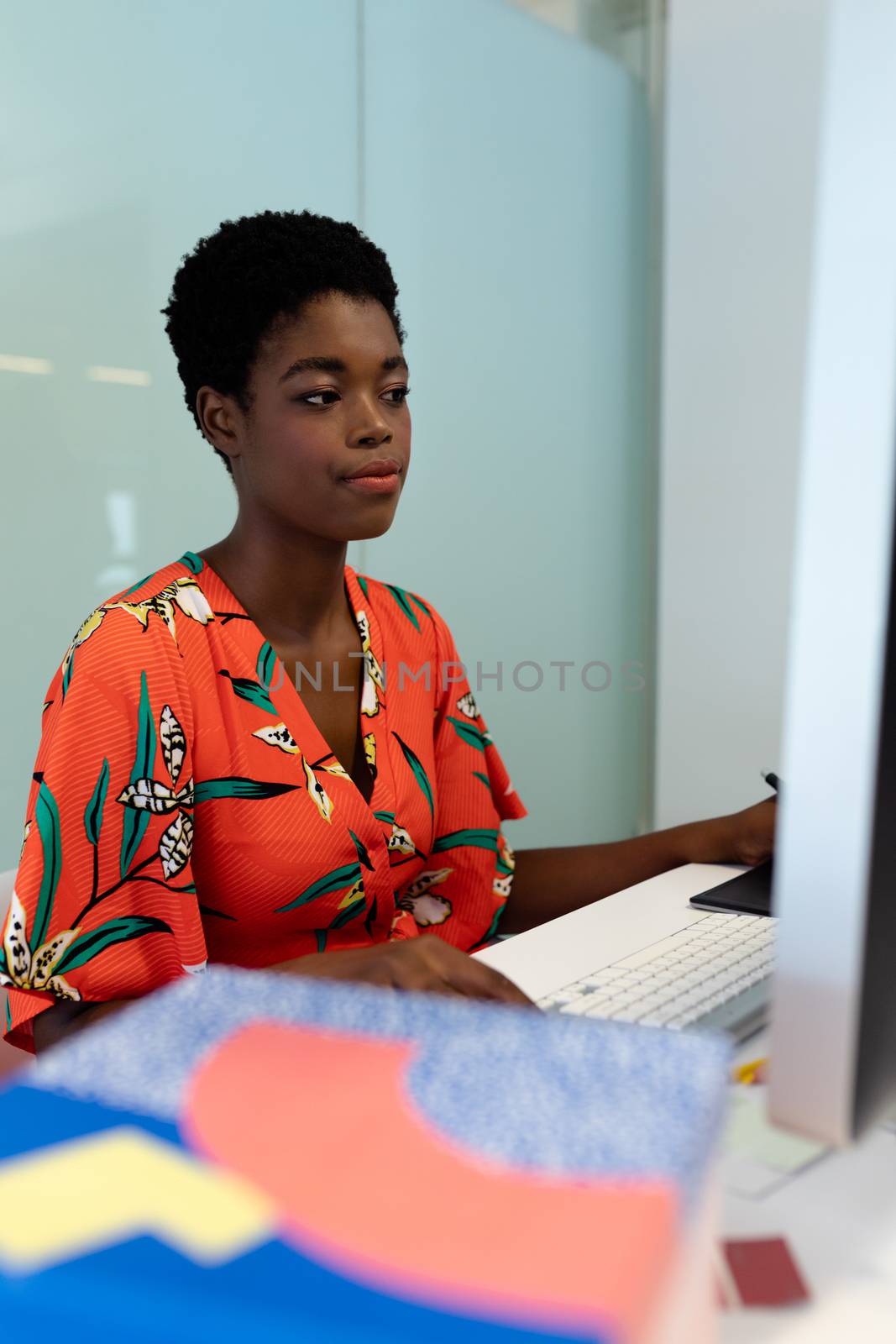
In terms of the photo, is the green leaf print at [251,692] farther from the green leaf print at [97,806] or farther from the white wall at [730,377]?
the white wall at [730,377]

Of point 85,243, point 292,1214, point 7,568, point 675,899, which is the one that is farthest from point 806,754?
point 85,243

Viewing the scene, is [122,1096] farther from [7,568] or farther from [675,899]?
[7,568]

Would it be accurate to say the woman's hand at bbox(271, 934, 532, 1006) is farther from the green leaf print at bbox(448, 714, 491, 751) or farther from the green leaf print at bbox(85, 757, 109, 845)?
A: the green leaf print at bbox(448, 714, 491, 751)

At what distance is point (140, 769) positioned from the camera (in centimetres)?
101

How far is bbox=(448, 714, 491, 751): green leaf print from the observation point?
1378 millimetres

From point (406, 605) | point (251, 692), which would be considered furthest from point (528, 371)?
point (251, 692)

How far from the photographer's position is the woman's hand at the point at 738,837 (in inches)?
47.4

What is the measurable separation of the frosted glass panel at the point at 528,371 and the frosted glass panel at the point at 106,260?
1.04ft

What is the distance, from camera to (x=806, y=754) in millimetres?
436

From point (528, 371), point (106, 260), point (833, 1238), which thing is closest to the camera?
point (833, 1238)

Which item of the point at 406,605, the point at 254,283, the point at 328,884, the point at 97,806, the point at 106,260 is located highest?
the point at 106,260

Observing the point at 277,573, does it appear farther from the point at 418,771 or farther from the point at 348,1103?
the point at 348,1103

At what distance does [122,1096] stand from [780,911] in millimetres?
242

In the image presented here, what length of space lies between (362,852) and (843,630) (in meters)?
0.80
